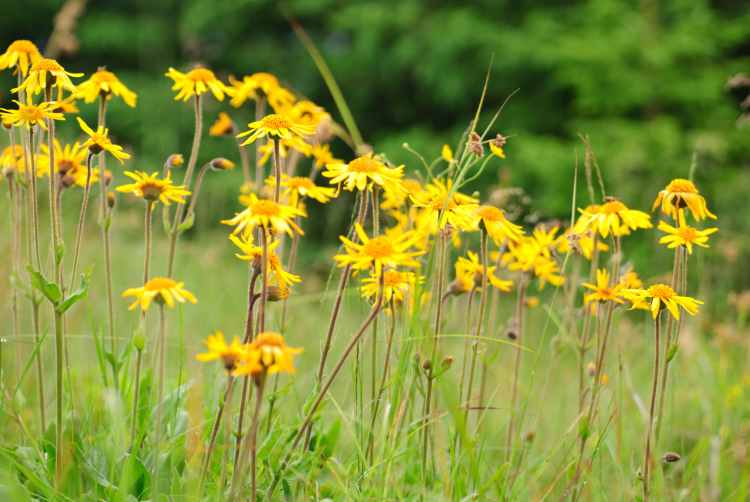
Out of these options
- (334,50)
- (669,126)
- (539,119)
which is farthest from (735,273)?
(334,50)

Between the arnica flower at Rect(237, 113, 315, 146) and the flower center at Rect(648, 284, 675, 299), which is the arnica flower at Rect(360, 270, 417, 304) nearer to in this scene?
the arnica flower at Rect(237, 113, 315, 146)

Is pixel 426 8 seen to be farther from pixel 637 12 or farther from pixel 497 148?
pixel 497 148

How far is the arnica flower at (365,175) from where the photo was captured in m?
1.58

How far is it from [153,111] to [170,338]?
24.1ft

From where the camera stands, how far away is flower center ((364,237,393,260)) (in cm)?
146

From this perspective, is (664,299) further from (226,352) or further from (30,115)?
(30,115)

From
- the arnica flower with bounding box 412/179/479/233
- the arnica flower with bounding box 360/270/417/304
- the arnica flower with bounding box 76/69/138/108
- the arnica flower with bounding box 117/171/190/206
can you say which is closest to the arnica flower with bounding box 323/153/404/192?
the arnica flower with bounding box 412/179/479/233

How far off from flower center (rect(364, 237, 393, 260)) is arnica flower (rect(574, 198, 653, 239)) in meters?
0.58

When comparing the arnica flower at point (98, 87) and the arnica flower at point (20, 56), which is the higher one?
the arnica flower at point (20, 56)

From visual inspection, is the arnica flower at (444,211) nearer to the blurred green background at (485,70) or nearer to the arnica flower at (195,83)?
the arnica flower at (195,83)

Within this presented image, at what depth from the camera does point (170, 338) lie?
386 cm

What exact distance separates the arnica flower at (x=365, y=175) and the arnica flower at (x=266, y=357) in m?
0.39

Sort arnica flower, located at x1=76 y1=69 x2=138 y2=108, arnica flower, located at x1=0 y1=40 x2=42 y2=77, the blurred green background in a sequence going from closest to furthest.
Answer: arnica flower, located at x1=0 y1=40 x2=42 y2=77 < arnica flower, located at x1=76 y1=69 x2=138 y2=108 < the blurred green background

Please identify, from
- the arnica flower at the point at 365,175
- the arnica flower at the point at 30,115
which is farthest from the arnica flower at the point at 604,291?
the arnica flower at the point at 30,115
